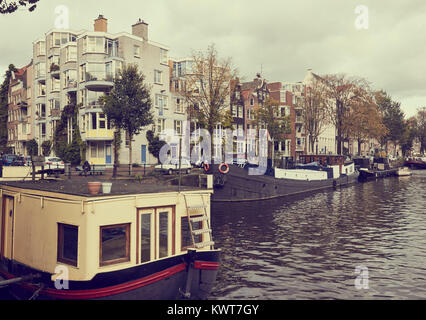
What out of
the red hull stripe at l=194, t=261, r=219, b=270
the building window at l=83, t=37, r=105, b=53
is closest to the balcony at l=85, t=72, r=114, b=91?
the building window at l=83, t=37, r=105, b=53

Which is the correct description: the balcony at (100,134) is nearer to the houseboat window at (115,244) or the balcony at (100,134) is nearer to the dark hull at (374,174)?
the houseboat window at (115,244)

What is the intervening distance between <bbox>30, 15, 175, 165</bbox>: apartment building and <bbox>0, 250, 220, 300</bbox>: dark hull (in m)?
38.4

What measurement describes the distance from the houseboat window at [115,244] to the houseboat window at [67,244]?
0.76m

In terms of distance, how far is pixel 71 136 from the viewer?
→ 53969 mm

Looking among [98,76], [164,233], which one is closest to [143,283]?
[164,233]

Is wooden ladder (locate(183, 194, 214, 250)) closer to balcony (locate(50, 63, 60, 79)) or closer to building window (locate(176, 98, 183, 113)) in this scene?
building window (locate(176, 98, 183, 113))

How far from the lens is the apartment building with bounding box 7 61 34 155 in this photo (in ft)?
225

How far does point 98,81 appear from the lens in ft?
162

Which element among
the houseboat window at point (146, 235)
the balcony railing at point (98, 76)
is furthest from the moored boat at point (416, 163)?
the houseboat window at point (146, 235)

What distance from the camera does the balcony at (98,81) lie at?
1939 inches

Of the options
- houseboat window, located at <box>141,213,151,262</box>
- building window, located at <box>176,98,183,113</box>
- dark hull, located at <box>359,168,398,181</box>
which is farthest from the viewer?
dark hull, located at <box>359,168,398,181</box>

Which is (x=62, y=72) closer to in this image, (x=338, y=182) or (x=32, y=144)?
(x=32, y=144)

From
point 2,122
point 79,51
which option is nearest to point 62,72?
point 79,51
